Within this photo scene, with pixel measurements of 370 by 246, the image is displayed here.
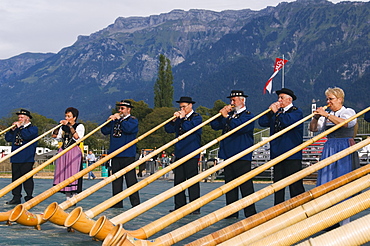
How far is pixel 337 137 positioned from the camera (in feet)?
24.3

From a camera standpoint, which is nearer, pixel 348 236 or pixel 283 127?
pixel 348 236

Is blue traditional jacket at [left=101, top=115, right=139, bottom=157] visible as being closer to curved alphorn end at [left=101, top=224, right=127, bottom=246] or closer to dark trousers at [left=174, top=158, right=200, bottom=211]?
dark trousers at [left=174, top=158, right=200, bottom=211]

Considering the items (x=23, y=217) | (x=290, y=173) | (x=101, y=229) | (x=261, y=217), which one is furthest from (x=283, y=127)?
(x=101, y=229)

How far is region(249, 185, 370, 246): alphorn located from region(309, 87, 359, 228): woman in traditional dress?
3624mm

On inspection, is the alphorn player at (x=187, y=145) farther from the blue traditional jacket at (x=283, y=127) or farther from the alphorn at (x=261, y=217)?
the alphorn at (x=261, y=217)

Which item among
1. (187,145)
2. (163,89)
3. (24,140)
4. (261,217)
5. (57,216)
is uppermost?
(163,89)

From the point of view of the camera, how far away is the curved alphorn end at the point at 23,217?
670 cm

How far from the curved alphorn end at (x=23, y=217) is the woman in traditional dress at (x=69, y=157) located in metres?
3.38

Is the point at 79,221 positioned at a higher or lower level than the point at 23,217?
higher

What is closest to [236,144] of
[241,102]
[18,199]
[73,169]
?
[241,102]

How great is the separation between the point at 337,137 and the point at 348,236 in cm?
464

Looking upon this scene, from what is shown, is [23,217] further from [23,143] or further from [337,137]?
[23,143]

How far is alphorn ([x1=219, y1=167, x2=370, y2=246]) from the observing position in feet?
12.4

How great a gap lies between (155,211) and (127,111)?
216cm
